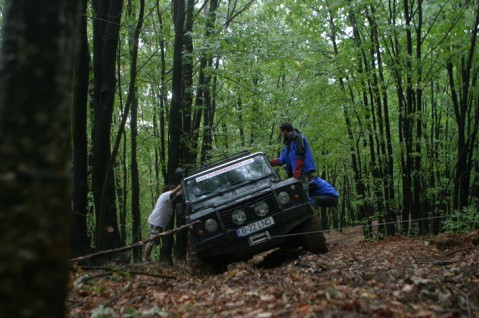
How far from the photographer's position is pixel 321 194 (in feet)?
29.6

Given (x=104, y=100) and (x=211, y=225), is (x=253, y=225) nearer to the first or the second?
(x=211, y=225)

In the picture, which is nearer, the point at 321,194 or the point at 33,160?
the point at 33,160

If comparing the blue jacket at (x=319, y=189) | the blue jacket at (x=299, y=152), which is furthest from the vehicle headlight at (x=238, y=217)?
the blue jacket at (x=319, y=189)

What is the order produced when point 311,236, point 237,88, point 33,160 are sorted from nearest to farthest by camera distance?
point 33,160 < point 311,236 < point 237,88

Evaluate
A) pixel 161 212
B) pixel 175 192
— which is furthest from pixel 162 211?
pixel 175 192

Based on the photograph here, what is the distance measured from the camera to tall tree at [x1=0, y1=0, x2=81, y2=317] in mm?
1582

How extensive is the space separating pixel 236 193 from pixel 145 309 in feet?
12.7

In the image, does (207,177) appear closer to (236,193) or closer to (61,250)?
(236,193)

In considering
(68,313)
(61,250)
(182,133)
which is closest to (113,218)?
(182,133)

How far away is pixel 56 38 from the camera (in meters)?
1.73

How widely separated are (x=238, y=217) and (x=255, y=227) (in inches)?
12.2

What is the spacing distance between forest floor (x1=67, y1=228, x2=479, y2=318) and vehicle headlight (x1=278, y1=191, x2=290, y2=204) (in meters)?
0.94

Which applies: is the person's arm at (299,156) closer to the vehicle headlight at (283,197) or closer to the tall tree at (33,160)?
the vehicle headlight at (283,197)

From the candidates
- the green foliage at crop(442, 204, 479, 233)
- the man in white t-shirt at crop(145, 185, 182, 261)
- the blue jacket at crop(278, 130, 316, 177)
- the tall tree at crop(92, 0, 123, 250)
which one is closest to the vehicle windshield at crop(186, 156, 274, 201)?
the blue jacket at crop(278, 130, 316, 177)
